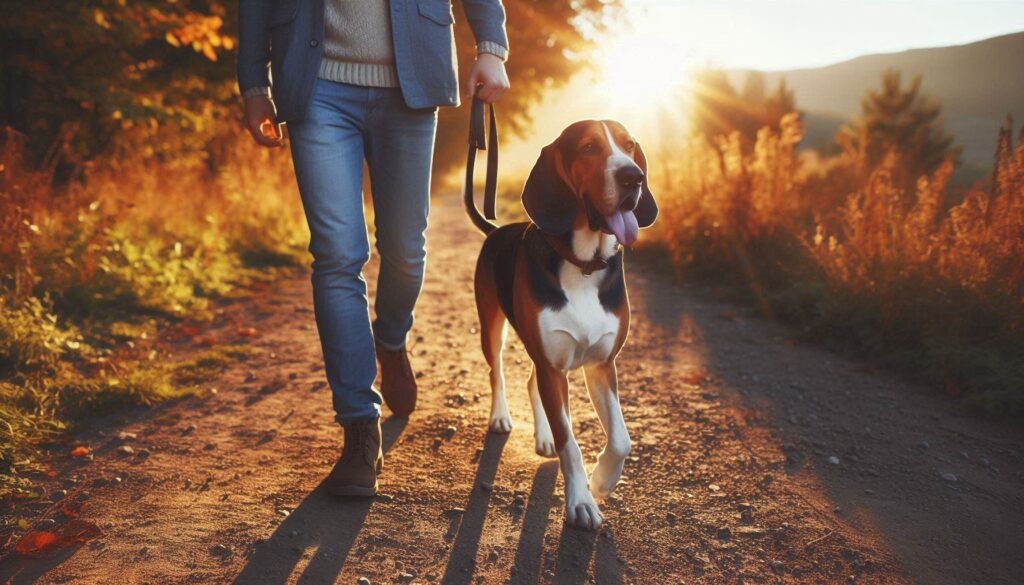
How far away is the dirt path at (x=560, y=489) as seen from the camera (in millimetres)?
2422

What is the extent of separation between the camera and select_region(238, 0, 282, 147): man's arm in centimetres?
301

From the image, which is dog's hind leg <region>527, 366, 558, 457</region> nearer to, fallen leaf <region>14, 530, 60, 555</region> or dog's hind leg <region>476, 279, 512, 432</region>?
dog's hind leg <region>476, 279, 512, 432</region>

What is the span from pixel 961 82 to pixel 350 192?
22223 mm

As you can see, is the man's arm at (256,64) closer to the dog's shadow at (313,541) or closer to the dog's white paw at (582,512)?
the dog's shadow at (313,541)

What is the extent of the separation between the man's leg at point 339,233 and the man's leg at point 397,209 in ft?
0.39

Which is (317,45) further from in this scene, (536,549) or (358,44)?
(536,549)

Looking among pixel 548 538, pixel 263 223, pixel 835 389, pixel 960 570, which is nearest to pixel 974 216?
pixel 835 389

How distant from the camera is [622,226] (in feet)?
8.46

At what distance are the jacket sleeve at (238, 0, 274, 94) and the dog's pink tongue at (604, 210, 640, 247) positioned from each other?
1569 mm

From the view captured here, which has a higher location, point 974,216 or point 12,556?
point 974,216

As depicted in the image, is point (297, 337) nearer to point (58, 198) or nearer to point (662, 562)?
point (58, 198)

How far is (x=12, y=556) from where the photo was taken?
2342mm

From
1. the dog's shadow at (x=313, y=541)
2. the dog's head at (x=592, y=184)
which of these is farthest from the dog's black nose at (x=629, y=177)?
the dog's shadow at (x=313, y=541)

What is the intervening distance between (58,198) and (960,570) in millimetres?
6868
